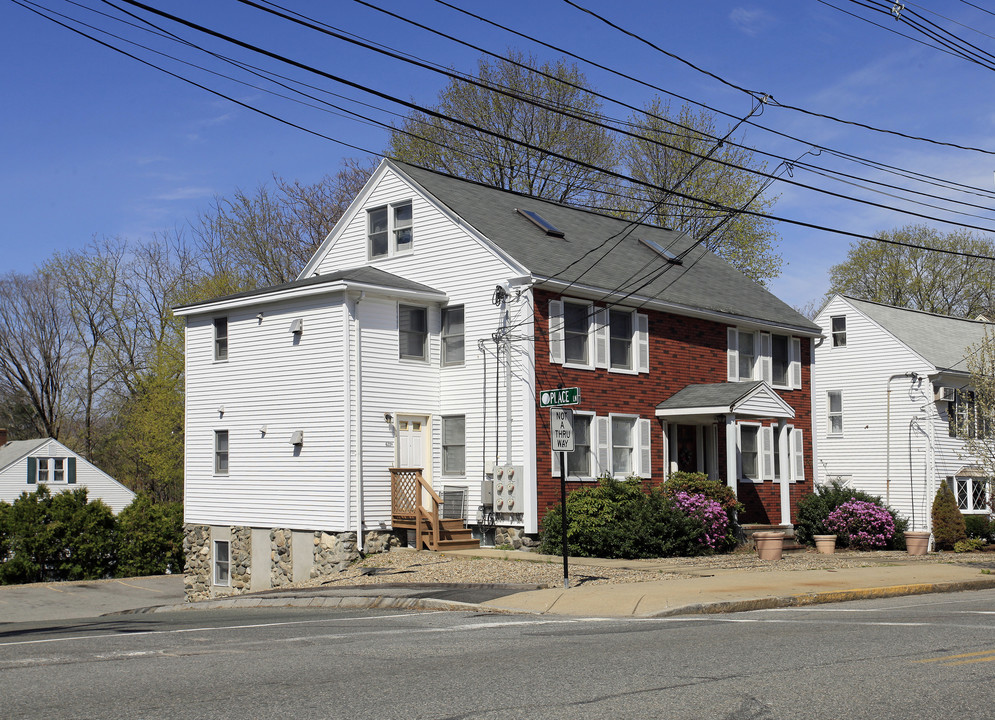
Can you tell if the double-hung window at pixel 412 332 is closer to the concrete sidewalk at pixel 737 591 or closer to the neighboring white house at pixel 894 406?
the concrete sidewalk at pixel 737 591

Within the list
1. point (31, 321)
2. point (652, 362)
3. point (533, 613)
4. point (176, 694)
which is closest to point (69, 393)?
point (31, 321)

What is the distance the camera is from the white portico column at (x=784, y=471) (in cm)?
2969

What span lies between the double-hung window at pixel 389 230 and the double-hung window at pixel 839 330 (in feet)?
61.2

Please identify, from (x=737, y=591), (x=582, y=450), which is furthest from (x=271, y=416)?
(x=737, y=591)

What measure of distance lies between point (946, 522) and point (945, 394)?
5.10 m

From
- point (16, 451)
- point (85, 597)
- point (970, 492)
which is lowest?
point (85, 597)

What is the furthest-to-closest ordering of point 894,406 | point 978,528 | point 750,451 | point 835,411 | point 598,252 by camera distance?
point 835,411, point 894,406, point 978,528, point 750,451, point 598,252

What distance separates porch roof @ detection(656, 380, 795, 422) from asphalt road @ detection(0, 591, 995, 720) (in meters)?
13.3

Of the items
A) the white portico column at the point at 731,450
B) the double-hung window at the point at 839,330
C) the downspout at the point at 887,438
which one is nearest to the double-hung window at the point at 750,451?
the white portico column at the point at 731,450

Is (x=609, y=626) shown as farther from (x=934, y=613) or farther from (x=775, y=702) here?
(x=775, y=702)

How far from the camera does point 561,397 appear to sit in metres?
16.7

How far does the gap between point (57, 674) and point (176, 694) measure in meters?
1.82

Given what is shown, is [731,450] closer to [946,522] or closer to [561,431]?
[946,522]

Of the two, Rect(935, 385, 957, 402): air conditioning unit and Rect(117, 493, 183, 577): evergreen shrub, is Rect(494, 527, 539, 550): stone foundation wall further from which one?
Rect(117, 493, 183, 577): evergreen shrub
